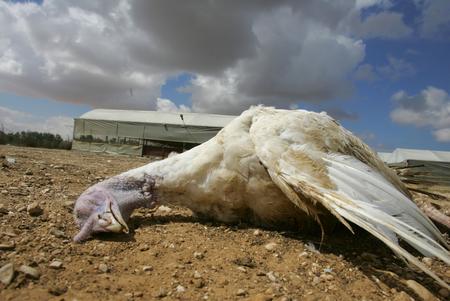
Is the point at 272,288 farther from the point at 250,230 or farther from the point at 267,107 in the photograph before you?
the point at 267,107

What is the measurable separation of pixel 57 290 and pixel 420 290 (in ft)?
6.52

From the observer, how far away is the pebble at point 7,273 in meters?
2.02

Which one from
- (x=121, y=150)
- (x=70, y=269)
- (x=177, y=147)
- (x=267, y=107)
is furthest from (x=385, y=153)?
(x=70, y=269)

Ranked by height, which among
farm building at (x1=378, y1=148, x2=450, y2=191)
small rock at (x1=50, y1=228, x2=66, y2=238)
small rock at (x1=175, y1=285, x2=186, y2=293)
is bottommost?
small rock at (x1=175, y1=285, x2=186, y2=293)

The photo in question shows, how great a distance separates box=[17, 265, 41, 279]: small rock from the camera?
6.86 ft

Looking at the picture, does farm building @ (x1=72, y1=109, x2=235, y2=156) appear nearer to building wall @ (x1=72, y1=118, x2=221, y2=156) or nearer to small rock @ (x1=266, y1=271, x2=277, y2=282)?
building wall @ (x1=72, y1=118, x2=221, y2=156)

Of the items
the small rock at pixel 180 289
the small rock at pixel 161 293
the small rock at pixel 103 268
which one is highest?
the small rock at pixel 103 268

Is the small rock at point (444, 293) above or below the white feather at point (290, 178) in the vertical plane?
below

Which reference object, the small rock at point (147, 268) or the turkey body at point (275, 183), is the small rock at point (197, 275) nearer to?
the small rock at point (147, 268)

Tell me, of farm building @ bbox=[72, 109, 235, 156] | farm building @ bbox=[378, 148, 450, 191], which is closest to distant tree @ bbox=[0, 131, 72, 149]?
farm building @ bbox=[72, 109, 235, 156]

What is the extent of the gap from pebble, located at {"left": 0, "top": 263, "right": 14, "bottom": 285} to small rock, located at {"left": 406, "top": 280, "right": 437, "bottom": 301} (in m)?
2.22

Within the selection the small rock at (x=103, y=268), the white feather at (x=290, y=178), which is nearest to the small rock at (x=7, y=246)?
the small rock at (x=103, y=268)

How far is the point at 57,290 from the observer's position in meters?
1.98

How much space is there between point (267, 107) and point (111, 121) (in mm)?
24525
